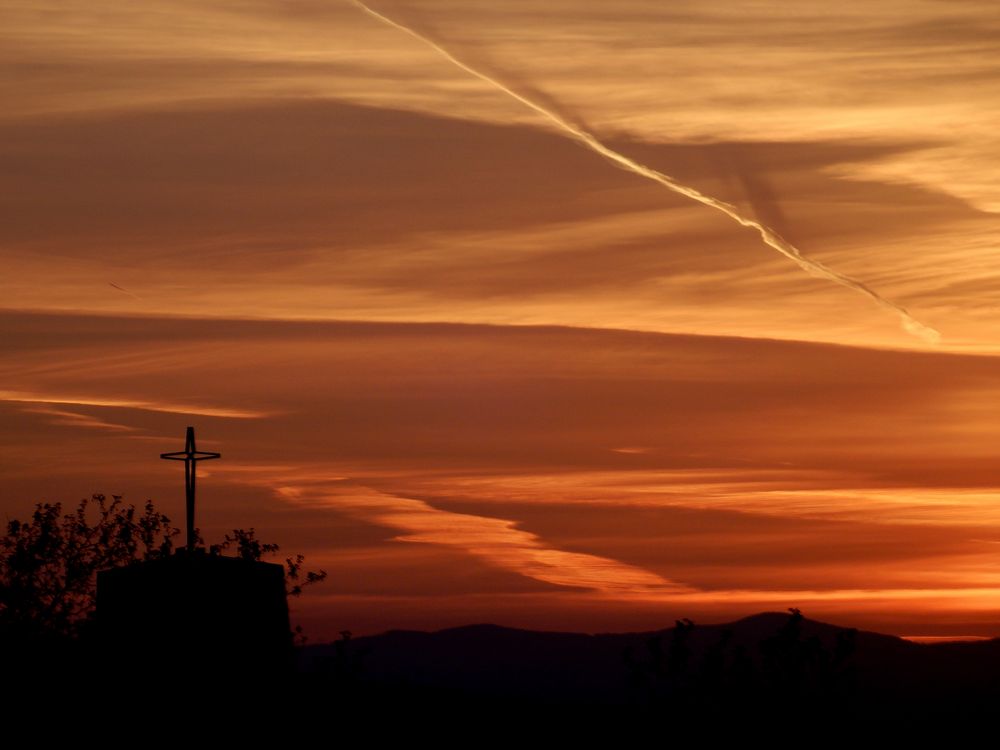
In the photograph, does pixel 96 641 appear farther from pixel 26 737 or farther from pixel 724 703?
pixel 724 703

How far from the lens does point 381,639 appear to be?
176 meters

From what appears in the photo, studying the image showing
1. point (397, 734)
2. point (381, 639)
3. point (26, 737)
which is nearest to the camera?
point (26, 737)

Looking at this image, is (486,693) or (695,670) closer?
(486,693)

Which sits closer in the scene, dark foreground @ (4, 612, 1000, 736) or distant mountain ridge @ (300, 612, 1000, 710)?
dark foreground @ (4, 612, 1000, 736)

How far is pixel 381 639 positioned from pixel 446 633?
916 inches

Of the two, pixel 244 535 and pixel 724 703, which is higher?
pixel 244 535

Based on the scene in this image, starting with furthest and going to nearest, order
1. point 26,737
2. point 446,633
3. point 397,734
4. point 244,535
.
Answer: point 446,633 → point 244,535 → point 397,734 → point 26,737

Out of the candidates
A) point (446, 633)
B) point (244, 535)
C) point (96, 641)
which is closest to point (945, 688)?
point (244, 535)

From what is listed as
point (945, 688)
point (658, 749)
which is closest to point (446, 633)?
point (945, 688)

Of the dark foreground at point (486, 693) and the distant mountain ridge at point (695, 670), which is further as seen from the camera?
the distant mountain ridge at point (695, 670)

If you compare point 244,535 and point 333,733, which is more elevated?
point 244,535

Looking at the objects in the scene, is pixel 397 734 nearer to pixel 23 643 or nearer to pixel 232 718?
pixel 232 718

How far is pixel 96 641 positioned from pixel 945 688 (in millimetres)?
75184

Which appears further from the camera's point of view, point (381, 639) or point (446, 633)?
point (446, 633)
